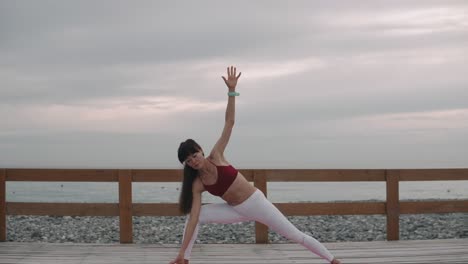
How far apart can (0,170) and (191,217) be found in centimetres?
472

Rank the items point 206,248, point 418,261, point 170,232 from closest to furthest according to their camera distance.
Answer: point 418,261 → point 206,248 → point 170,232

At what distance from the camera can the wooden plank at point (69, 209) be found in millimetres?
8750

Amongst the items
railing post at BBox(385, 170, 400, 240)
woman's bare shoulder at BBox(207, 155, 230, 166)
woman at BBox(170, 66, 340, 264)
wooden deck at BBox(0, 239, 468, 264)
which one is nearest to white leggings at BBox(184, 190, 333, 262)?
woman at BBox(170, 66, 340, 264)

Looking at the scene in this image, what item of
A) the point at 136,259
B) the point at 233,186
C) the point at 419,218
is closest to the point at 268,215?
the point at 233,186

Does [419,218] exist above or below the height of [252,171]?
below

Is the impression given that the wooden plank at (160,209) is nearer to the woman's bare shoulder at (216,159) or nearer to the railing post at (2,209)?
the railing post at (2,209)

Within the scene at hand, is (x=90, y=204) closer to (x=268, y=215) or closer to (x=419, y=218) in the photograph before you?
(x=268, y=215)

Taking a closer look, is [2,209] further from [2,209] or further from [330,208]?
[330,208]

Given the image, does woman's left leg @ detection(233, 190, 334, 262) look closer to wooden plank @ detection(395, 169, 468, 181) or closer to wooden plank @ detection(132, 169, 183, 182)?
wooden plank @ detection(132, 169, 183, 182)

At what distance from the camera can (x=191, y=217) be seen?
544 cm

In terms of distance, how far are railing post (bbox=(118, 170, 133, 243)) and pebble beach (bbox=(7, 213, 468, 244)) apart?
2.65 m

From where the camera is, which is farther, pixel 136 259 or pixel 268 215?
pixel 136 259

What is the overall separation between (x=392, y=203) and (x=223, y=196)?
→ 13.9ft

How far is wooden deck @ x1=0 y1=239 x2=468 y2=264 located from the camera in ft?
24.4
